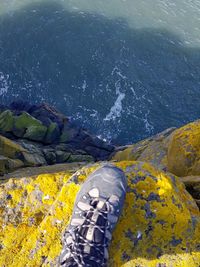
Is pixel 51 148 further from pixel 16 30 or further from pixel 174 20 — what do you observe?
pixel 174 20

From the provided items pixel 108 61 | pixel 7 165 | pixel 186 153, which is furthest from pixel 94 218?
pixel 108 61

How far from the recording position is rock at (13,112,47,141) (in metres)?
30.0

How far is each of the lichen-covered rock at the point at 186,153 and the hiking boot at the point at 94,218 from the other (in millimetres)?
5046

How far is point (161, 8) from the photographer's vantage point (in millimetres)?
51500

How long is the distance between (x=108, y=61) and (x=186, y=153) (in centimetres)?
3194

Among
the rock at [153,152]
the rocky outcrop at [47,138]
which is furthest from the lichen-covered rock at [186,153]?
the rocky outcrop at [47,138]

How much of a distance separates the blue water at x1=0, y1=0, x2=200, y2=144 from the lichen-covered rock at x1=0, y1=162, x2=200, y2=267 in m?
29.0

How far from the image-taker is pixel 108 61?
4466 centimetres

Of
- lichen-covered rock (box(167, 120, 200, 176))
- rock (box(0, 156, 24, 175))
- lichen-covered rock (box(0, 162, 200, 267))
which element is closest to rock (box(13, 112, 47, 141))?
rock (box(0, 156, 24, 175))

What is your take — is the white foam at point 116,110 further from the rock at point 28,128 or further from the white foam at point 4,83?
the white foam at point 4,83

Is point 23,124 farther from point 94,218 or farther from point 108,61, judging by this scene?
point 94,218

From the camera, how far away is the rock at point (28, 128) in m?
30.0

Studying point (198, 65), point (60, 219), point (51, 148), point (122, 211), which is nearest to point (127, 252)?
point (122, 211)

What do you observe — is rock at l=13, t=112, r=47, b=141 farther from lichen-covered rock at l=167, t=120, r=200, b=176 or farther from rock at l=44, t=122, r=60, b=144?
lichen-covered rock at l=167, t=120, r=200, b=176
